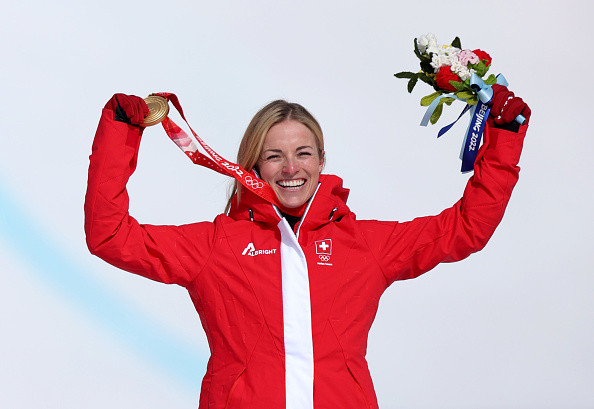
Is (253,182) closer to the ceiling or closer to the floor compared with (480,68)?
closer to the floor

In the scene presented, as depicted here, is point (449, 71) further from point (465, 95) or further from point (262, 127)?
point (262, 127)

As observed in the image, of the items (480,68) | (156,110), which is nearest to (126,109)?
Answer: (156,110)

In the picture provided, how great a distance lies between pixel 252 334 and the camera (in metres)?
2.69

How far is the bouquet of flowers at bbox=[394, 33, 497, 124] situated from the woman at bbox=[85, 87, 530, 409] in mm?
127

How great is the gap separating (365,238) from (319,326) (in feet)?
1.09

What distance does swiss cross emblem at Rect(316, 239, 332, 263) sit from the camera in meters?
2.79

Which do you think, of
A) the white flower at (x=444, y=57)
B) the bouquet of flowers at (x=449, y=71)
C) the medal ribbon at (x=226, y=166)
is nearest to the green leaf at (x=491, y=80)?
the bouquet of flowers at (x=449, y=71)

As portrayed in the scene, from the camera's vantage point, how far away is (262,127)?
296 centimetres

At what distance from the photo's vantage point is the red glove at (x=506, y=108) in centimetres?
273

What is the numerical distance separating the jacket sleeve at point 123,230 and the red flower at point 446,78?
0.88 m

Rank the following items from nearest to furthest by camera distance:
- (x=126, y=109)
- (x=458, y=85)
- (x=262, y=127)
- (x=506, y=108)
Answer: (x=126, y=109)
(x=506, y=108)
(x=458, y=85)
(x=262, y=127)

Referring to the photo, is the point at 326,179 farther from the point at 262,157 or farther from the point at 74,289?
the point at 74,289

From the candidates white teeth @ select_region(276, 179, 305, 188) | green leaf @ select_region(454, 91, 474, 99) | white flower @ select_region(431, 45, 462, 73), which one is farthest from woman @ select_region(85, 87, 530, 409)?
white flower @ select_region(431, 45, 462, 73)

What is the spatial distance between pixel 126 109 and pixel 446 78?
99cm
